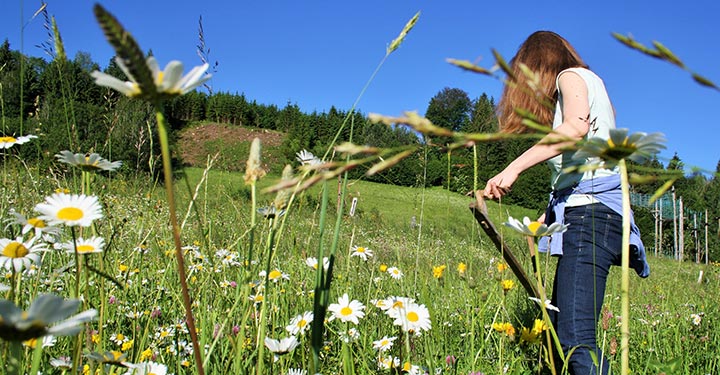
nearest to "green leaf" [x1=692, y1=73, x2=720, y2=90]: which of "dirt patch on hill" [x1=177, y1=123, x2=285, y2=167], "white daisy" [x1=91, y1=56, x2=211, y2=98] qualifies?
"white daisy" [x1=91, y1=56, x2=211, y2=98]

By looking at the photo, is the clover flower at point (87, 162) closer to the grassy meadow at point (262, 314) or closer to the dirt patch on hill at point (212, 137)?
the grassy meadow at point (262, 314)

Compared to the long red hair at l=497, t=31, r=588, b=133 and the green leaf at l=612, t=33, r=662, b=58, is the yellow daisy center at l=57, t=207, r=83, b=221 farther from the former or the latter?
the long red hair at l=497, t=31, r=588, b=133

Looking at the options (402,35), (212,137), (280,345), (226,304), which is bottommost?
(226,304)

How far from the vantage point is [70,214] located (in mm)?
764

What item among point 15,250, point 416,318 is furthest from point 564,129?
point 15,250

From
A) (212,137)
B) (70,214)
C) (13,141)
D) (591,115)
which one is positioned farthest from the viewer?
(212,137)

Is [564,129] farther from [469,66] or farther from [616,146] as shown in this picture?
[469,66]

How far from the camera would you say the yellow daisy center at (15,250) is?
2.94 feet

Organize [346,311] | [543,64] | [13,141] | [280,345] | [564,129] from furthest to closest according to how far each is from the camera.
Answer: [543,64], [564,129], [346,311], [13,141], [280,345]

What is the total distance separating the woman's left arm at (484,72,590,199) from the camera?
1.69 metres

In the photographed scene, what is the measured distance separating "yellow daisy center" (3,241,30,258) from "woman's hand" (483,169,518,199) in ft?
4.43

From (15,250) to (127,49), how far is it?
0.71m

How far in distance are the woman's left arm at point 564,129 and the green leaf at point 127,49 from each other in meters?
1.37

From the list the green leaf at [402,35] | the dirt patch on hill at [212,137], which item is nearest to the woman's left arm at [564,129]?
the green leaf at [402,35]
